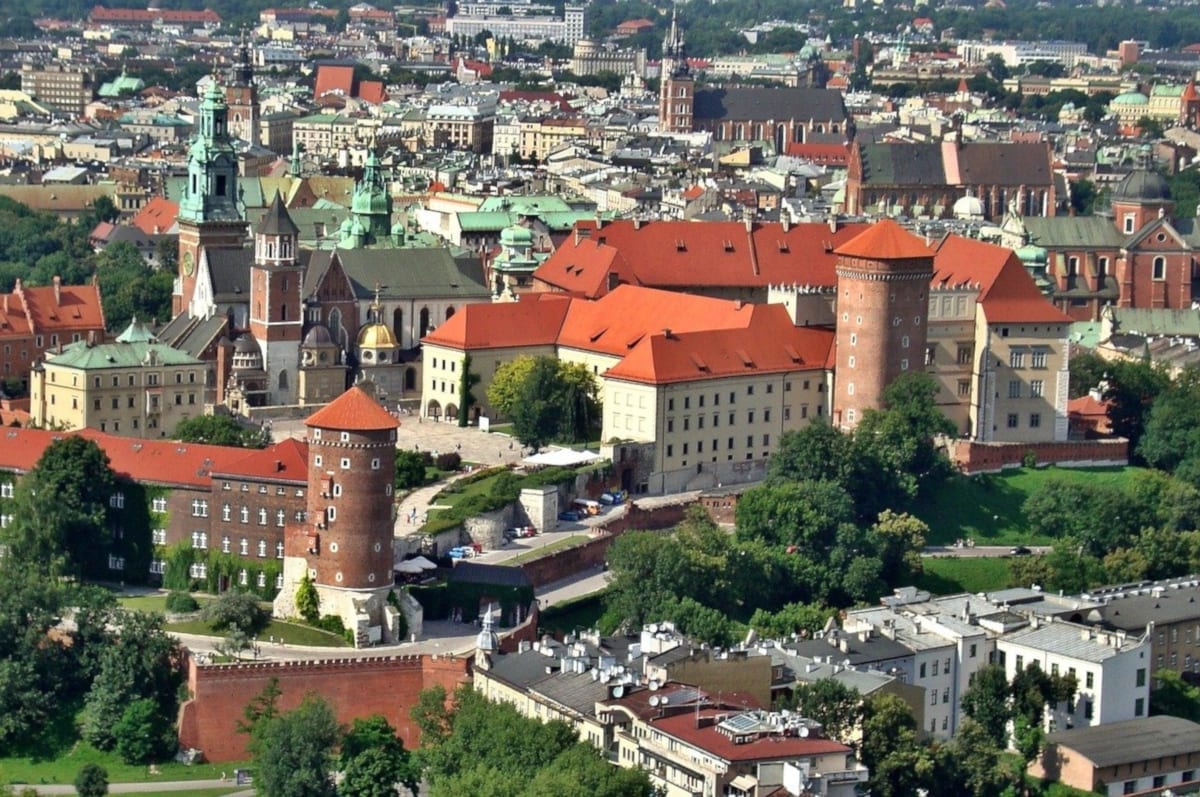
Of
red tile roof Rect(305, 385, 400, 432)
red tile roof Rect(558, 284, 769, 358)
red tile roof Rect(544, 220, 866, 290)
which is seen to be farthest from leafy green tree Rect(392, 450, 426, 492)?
red tile roof Rect(544, 220, 866, 290)

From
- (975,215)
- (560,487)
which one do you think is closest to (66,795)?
(560,487)

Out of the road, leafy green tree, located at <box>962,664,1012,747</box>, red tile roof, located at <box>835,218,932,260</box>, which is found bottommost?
the road

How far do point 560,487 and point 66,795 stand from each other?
2296 centimetres

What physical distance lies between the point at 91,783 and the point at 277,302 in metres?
33.3

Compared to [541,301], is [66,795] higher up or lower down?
lower down

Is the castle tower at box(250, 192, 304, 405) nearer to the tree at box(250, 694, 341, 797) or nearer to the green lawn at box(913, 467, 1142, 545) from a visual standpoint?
the green lawn at box(913, 467, 1142, 545)

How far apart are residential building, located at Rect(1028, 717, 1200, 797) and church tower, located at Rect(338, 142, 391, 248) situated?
5016 centimetres

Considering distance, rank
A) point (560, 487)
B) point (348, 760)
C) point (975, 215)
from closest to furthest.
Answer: point (348, 760), point (560, 487), point (975, 215)

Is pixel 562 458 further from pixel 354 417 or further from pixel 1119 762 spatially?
pixel 1119 762

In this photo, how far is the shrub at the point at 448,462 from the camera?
99312 mm

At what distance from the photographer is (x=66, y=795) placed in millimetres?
77625

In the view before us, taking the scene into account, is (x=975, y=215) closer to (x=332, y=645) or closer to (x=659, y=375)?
(x=659, y=375)

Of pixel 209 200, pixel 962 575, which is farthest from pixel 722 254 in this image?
pixel 962 575

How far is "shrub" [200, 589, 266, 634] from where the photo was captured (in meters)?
83.8
